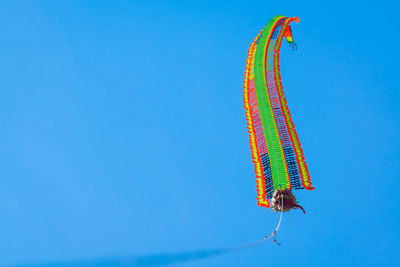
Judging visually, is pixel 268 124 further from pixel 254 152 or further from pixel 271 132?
pixel 254 152

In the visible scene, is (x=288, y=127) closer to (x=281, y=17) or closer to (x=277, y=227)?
(x=277, y=227)

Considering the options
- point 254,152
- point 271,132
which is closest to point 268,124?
point 271,132

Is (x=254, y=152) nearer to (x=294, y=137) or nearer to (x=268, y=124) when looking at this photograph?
(x=268, y=124)

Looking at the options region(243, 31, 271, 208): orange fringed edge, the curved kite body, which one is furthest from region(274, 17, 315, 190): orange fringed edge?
region(243, 31, 271, 208): orange fringed edge

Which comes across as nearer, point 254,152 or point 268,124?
point 254,152

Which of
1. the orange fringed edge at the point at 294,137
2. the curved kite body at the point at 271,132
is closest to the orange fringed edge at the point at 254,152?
the curved kite body at the point at 271,132

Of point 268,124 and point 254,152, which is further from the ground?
point 268,124

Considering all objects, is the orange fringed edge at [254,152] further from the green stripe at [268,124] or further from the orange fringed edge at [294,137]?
the orange fringed edge at [294,137]
